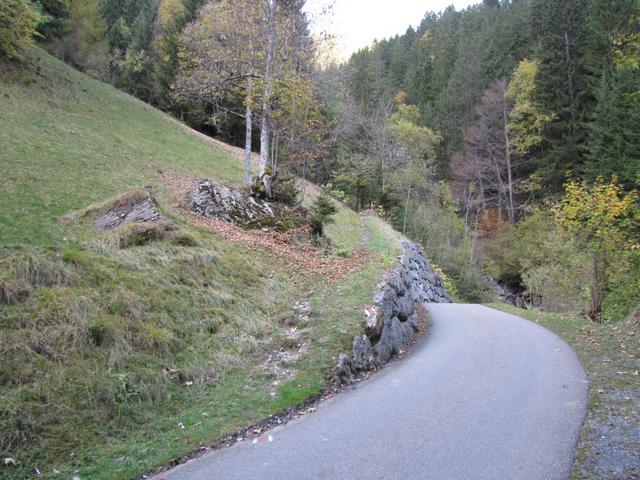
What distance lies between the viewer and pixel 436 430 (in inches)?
195

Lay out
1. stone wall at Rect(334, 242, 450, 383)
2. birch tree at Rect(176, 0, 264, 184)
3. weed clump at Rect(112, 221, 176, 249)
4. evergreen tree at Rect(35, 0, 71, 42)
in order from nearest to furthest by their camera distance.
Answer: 1. stone wall at Rect(334, 242, 450, 383)
2. weed clump at Rect(112, 221, 176, 249)
3. birch tree at Rect(176, 0, 264, 184)
4. evergreen tree at Rect(35, 0, 71, 42)

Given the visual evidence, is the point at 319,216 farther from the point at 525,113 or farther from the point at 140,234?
the point at 525,113

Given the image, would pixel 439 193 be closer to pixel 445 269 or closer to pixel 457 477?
pixel 445 269

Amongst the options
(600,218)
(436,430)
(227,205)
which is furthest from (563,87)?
(436,430)

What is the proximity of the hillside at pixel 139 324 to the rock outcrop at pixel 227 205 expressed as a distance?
2.01 feet

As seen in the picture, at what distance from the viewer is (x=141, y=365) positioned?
577 centimetres

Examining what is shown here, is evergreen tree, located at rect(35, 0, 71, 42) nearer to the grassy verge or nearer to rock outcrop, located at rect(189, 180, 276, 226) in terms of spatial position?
rock outcrop, located at rect(189, 180, 276, 226)

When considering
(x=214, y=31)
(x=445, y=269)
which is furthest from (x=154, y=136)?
(x=445, y=269)

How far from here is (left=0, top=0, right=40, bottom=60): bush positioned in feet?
62.3

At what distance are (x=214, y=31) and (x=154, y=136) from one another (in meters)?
9.95

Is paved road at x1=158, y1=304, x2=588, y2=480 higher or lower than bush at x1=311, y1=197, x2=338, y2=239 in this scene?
lower

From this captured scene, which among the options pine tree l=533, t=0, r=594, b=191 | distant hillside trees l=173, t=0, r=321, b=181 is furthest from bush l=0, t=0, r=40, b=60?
pine tree l=533, t=0, r=594, b=191

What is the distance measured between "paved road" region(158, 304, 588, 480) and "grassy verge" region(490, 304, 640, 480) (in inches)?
6.7

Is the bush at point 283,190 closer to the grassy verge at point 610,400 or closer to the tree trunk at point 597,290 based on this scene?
the grassy verge at point 610,400
